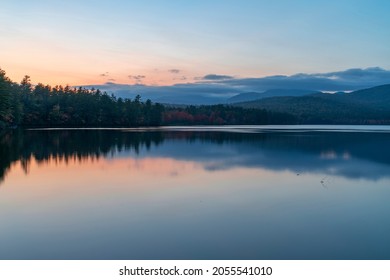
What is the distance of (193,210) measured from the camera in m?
11.7

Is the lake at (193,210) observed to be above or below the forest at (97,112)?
below

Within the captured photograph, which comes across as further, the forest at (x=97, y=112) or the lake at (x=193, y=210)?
the forest at (x=97, y=112)

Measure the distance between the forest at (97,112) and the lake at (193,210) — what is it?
51.2 m

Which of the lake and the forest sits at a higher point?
the forest

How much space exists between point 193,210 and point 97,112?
84.1 meters

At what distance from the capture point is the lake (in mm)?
8164

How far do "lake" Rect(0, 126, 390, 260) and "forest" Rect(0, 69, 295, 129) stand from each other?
51.2m

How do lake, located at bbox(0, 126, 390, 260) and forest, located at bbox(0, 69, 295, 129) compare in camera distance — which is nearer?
lake, located at bbox(0, 126, 390, 260)

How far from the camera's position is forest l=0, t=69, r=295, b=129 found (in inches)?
3164

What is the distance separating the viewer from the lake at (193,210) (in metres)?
8.16

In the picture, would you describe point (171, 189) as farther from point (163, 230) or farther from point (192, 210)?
point (163, 230)

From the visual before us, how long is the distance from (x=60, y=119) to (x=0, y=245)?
82158 millimetres

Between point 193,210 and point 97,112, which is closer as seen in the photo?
point 193,210

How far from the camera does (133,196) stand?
1373 cm
